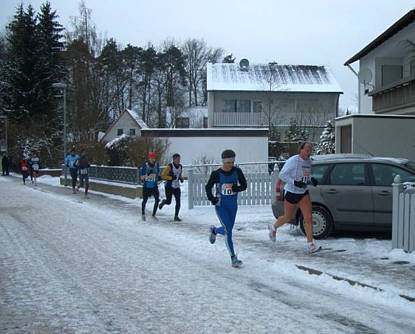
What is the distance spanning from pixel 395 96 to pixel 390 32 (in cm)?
262

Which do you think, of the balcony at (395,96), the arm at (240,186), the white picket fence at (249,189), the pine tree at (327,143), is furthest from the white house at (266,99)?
the arm at (240,186)

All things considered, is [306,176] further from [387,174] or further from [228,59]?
[228,59]

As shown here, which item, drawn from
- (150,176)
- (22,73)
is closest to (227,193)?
(150,176)

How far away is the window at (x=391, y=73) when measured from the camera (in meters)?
21.1

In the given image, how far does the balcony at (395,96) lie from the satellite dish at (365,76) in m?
0.99

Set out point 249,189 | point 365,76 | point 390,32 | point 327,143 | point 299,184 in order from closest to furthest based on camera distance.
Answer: point 299,184 < point 249,189 < point 390,32 < point 365,76 < point 327,143

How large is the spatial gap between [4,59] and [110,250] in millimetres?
48893

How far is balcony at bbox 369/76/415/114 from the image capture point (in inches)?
656

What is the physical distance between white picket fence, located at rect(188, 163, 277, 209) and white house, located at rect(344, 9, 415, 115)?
7.18 m

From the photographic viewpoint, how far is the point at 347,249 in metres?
7.95

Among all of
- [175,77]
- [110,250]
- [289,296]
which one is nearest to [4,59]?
[175,77]

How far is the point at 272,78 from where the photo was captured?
1572 inches

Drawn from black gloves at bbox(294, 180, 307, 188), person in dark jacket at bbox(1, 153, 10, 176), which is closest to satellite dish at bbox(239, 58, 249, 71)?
person in dark jacket at bbox(1, 153, 10, 176)

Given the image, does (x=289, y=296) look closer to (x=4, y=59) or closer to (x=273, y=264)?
(x=273, y=264)
